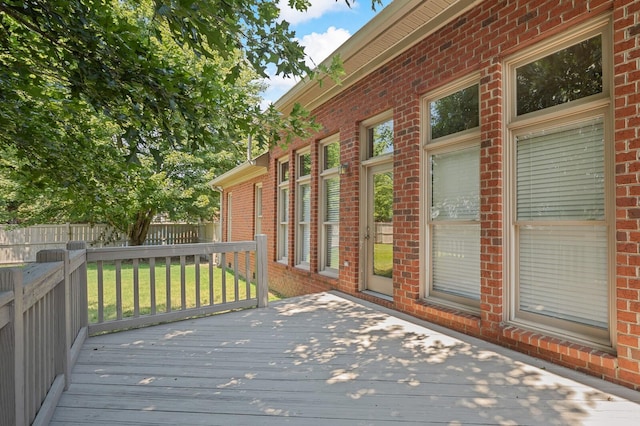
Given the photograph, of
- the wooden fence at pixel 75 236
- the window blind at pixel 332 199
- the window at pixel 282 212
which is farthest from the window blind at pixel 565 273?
the wooden fence at pixel 75 236

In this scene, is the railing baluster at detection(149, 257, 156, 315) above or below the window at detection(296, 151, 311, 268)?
below

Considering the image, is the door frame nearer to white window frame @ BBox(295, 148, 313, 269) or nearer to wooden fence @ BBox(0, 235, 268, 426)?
white window frame @ BBox(295, 148, 313, 269)

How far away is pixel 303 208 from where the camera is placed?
7.08m

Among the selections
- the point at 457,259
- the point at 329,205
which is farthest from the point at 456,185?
the point at 329,205

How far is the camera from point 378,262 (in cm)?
504

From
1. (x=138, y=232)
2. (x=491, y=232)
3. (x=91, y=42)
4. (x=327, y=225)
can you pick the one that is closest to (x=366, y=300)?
(x=327, y=225)

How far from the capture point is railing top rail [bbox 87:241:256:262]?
3.61 metres

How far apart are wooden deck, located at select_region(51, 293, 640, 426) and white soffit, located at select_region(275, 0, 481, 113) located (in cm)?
262

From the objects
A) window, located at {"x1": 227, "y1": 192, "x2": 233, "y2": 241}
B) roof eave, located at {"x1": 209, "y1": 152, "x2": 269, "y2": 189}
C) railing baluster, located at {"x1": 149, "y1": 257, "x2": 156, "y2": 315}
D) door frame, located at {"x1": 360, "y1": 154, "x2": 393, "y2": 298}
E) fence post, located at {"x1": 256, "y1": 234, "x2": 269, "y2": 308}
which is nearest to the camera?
railing baluster, located at {"x1": 149, "y1": 257, "x2": 156, "y2": 315}

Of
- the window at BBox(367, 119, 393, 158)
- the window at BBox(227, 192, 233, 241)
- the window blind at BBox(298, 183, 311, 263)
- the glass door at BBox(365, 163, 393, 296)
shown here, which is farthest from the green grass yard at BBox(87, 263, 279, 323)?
the window at BBox(367, 119, 393, 158)

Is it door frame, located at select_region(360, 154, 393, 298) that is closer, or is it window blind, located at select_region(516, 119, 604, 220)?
window blind, located at select_region(516, 119, 604, 220)

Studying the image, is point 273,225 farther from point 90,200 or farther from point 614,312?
point 614,312

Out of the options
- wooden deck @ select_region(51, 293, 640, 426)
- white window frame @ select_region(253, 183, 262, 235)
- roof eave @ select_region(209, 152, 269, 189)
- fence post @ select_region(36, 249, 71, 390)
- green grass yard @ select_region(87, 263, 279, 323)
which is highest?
roof eave @ select_region(209, 152, 269, 189)

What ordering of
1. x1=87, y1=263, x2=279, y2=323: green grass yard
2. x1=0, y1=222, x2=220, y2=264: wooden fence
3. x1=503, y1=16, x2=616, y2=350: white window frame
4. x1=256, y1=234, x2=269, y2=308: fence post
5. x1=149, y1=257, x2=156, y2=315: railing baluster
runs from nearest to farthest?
x1=503, y1=16, x2=616, y2=350: white window frame, x1=149, y1=257, x2=156, y2=315: railing baluster, x1=256, y1=234, x2=269, y2=308: fence post, x1=87, y1=263, x2=279, y2=323: green grass yard, x1=0, y1=222, x2=220, y2=264: wooden fence
